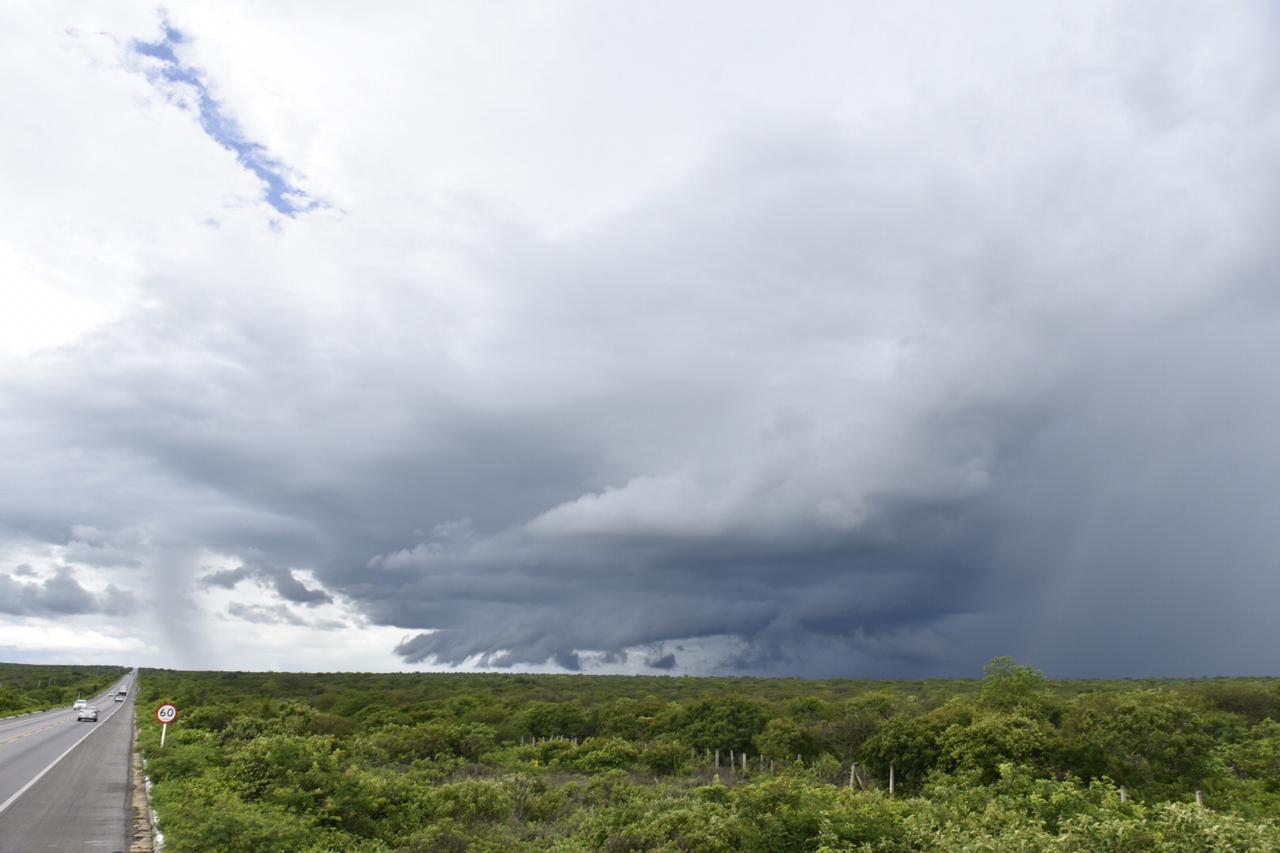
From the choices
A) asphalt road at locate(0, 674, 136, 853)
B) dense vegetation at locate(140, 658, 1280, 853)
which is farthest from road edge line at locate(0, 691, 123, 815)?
dense vegetation at locate(140, 658, 1280, 853)

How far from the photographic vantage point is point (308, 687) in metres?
131

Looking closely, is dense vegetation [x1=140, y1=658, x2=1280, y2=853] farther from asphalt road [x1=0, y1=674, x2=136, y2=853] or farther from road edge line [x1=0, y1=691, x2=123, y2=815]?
road edge line [x1=0, y1=691, x2=123, y2=815]

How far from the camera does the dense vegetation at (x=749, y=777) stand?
1894cm

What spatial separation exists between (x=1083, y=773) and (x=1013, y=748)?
133 inches

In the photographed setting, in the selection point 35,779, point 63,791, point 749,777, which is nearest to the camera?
point 63,791

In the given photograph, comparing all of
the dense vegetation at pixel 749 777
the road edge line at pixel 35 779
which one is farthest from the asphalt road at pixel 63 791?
the dense vegetation at pixel 749 777

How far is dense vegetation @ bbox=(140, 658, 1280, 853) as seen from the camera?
62.1 feet

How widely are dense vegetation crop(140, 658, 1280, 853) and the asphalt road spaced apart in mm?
1421

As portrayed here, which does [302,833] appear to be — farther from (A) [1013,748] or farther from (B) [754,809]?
(A) [1013,748]

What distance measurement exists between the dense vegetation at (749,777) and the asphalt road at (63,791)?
1.42 meters

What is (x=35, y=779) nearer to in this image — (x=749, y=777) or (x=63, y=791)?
(x=63, y=791)

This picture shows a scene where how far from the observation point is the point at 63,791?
1168 inches

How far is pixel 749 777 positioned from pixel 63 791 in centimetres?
2809

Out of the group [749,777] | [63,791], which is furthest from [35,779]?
[749,777]
